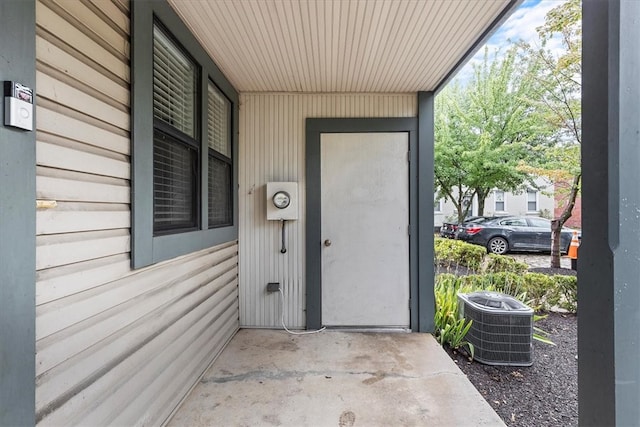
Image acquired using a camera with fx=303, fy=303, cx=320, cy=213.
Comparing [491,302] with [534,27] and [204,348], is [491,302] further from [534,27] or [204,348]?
[534,27]

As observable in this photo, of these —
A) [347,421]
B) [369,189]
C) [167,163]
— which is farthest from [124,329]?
[369,189]

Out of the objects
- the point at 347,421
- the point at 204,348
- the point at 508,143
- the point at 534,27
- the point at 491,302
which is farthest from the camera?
the point at 508,143

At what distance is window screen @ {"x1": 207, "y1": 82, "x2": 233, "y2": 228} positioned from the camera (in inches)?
108

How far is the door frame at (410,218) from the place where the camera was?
3.28m

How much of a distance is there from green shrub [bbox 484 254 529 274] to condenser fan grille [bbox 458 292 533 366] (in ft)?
6.70

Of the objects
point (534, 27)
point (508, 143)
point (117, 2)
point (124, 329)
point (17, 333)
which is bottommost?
point (124, 329)

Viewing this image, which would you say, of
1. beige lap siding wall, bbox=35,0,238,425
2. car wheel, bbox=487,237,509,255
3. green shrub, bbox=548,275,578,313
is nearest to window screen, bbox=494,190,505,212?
car wheel, bbox=487,237,509,255

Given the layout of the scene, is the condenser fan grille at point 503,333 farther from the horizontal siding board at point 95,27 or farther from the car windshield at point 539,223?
the car windshield at point 539,223

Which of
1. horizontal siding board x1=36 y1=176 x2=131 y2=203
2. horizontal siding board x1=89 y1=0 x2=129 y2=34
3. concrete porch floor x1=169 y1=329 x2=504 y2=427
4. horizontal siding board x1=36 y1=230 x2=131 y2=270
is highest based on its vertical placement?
horizontal siding board x1=89 y1=0 x2=129 y2=34

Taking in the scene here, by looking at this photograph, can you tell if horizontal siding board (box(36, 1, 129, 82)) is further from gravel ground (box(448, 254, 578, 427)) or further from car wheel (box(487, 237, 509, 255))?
car wheel (box(487, 237, 509, 255))

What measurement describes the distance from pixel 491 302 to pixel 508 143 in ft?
20.1

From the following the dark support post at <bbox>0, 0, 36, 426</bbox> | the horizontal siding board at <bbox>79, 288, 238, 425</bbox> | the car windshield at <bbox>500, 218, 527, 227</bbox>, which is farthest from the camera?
the car windshield at <bbox>500, 218, 527, 227</bbox>

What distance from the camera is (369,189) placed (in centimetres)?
335

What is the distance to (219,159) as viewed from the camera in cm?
292
